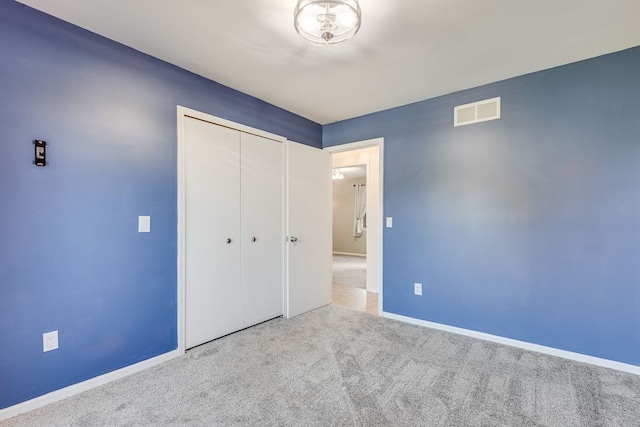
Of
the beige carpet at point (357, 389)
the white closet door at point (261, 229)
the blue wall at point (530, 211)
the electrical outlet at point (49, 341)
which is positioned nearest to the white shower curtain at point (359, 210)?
the blue wall at point (530, 211)

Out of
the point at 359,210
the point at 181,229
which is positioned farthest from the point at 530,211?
the point at 359,210

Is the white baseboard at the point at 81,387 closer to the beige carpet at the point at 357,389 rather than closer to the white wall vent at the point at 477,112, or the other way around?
the beige carpet at the point at 357,389

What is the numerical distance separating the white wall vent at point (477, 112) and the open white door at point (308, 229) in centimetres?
165

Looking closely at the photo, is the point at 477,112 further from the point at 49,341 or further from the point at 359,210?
the point at 359,210

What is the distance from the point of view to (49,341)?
185 cm

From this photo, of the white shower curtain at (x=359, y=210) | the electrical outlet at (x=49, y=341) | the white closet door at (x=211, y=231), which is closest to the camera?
the electrical outlet at (x=49, y=341)

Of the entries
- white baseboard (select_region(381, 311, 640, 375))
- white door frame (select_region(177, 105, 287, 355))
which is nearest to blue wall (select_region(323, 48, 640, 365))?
white baseboard (select_region(381, 311, 640, 375))

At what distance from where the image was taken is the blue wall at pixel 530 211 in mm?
2264

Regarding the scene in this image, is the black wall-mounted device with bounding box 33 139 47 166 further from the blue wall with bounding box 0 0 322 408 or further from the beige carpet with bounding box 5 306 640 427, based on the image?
the beige carpet with bounding box 5 306 640 427

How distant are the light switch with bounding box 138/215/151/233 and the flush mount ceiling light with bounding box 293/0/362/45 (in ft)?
5.73

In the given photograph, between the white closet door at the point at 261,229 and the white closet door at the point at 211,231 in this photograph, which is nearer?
A: the white closet door at the point at 211,231

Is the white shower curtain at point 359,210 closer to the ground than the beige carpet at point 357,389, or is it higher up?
higher up

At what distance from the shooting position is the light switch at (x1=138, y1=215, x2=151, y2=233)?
2246mm

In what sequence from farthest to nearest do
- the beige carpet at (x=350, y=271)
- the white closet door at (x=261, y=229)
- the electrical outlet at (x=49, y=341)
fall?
1. the beige carpet at (x=350, y=271)
2. the white closet door at (x=261, y=229)
3. the electrical outlet at (x=49, y=341)
